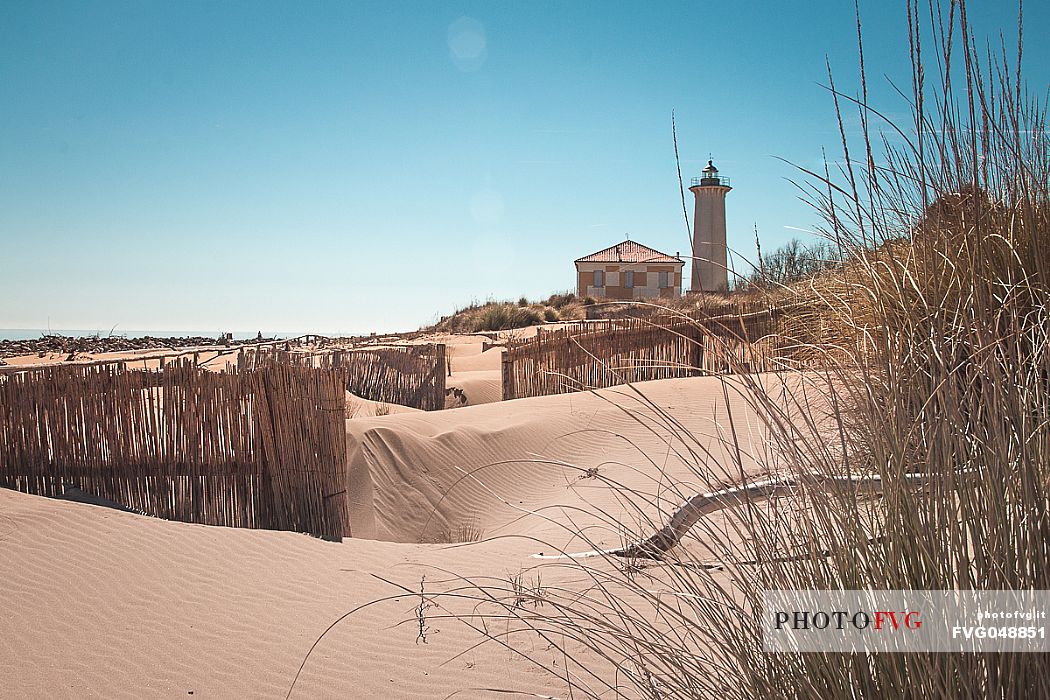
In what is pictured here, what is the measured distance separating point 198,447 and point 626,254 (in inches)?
1319

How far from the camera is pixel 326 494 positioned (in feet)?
18.1

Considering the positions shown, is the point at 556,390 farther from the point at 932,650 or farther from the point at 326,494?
the point at 932,650

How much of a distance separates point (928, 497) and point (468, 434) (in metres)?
6.90

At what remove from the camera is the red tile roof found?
3719 cm

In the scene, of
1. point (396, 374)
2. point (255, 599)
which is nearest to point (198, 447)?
point (255, 599)
